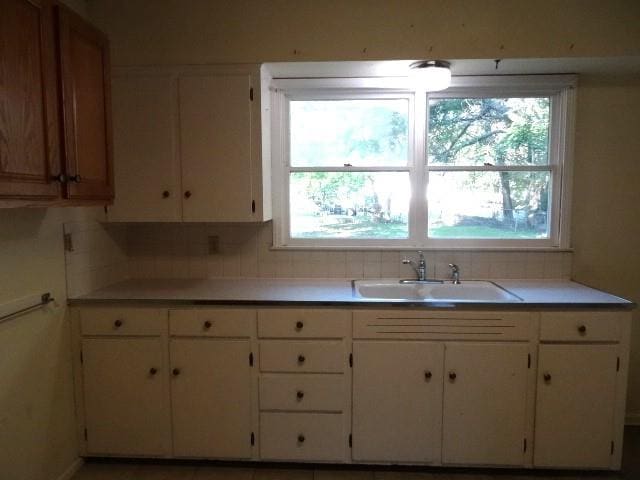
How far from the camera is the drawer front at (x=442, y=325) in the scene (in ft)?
6.56

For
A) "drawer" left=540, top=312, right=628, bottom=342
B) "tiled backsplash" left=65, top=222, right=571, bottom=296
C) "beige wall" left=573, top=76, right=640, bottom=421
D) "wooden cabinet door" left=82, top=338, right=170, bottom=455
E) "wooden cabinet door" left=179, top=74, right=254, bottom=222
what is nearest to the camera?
"drawer" left=540, top=312, right=628, bottom=342

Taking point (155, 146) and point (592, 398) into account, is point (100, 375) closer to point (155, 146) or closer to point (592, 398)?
point (155, 146)

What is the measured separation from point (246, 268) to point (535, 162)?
1.98 m

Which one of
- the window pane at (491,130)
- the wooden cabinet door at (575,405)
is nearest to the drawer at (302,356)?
the wooden cabinet door at (575,405)

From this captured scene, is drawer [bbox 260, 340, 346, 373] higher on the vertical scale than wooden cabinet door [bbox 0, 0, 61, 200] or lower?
lower

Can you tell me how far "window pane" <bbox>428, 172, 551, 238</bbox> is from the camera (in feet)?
8.38

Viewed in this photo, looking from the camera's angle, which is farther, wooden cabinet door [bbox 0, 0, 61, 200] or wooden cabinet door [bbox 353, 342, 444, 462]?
wooden cabinet door [bbox 353, 342, 444, 462]

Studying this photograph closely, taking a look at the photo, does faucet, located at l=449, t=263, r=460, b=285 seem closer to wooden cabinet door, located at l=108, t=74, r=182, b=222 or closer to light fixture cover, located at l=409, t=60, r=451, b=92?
light fixture cover, located at l=409, t=60, r=451, b=92

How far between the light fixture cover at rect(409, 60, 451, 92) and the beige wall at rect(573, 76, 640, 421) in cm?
95

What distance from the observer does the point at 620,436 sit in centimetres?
202

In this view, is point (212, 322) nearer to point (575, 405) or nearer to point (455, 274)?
point (455, 274)

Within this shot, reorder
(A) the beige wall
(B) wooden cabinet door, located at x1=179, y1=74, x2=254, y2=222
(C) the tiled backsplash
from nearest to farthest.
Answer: (B) wooden cabinet door, located at x1=179, y1=74, x2=254, y2=222 → (A) the beige wall → (C) the tiled backsplash

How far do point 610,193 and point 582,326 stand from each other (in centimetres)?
100

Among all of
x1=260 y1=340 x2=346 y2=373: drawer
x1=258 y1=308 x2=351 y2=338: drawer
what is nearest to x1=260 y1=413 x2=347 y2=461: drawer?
x1=260 y1=340 x2=346 y2=373: drawer
